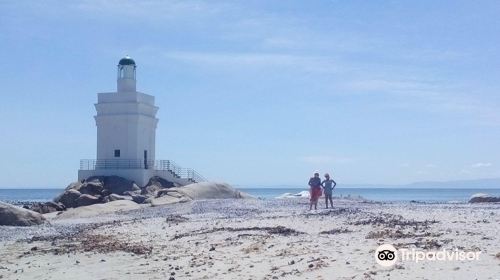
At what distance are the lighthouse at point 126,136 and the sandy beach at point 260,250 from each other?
28007 mm

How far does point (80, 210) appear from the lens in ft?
115

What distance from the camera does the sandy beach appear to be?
37.6 feet

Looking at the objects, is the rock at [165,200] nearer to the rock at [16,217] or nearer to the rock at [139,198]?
the rock at [139,198]

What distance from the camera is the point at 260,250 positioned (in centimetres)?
1430

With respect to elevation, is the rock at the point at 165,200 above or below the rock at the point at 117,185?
below

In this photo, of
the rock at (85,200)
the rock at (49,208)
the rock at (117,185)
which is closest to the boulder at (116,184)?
the rock at (117,185)

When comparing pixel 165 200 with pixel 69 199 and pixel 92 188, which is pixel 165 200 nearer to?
pixel 69 199

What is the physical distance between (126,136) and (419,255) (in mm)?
39991

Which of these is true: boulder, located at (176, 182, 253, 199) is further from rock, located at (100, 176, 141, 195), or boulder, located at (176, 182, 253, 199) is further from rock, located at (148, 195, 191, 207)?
rock, located at (100, 176, 141, 195)

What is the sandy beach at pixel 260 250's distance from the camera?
1147cm

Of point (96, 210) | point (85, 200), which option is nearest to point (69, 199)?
point (85, 200)

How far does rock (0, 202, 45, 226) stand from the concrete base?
20989 millimetres

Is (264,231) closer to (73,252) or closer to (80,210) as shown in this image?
(73,252)

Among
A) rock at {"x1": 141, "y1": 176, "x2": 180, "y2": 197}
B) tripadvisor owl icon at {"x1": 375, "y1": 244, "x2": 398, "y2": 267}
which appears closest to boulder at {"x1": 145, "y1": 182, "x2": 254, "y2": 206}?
rock at {"x1": 141, "y1": 176, "x2": 180, "y2": 197}
